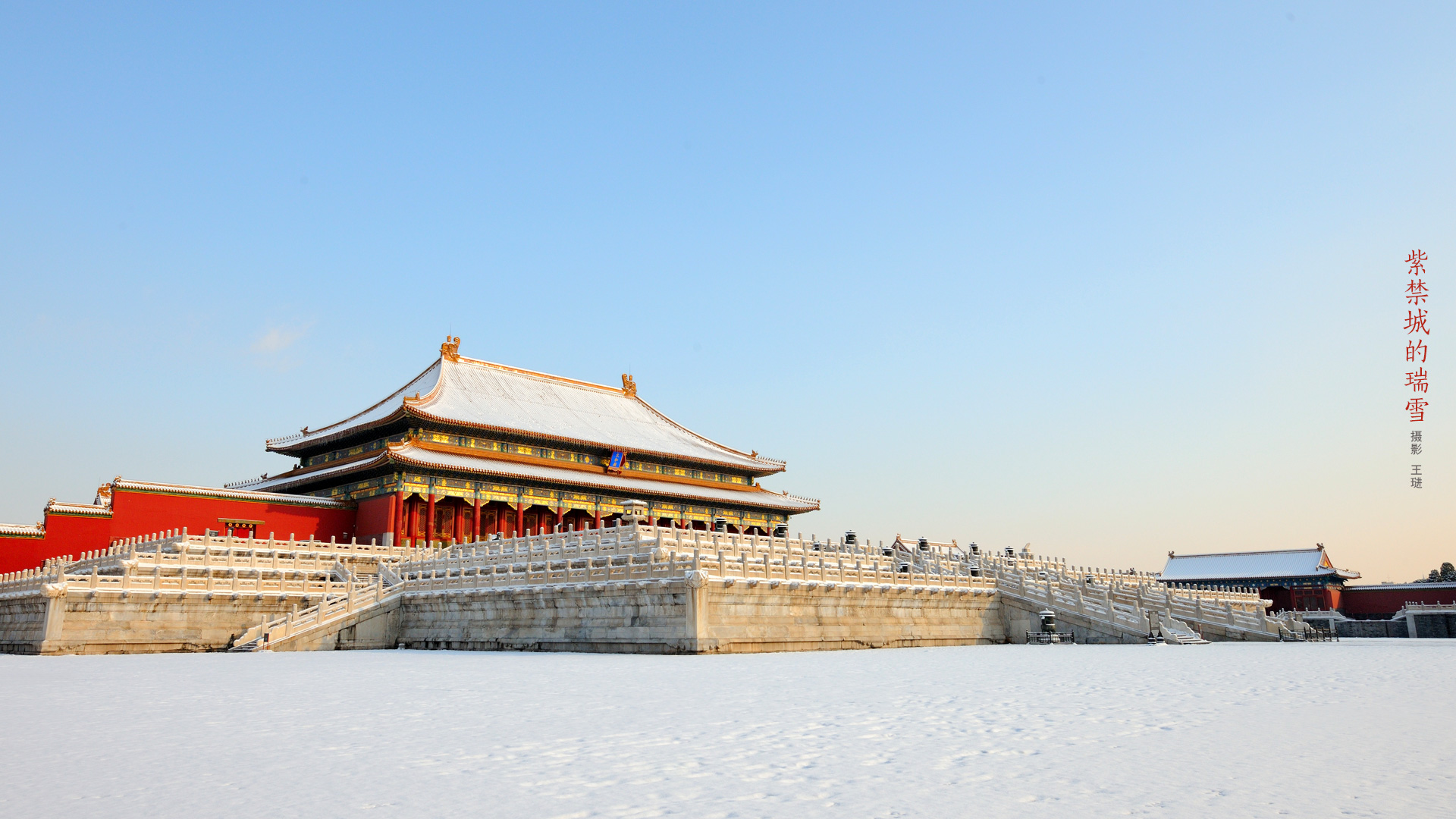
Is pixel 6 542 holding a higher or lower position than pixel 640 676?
higher

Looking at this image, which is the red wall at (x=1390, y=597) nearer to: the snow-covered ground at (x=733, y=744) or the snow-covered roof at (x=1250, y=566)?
the snow-covered roof at (x=1250, y=566)

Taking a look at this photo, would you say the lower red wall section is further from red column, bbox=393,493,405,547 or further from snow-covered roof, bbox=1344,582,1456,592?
snow-covered roof, bbox=1344,582,1456,592

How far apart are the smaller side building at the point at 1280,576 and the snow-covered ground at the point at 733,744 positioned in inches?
1685

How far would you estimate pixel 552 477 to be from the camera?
153ft

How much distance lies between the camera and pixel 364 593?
27906 millimetres

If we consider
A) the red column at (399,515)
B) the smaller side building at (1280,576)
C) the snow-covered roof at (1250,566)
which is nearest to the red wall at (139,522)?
the red column at (399,515)

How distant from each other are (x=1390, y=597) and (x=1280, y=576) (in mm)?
5179

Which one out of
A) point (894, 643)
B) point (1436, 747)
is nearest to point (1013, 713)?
point (1436, 747)

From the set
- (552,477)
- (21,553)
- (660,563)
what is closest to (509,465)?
(552,477)

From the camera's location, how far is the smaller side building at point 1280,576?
2144 inches

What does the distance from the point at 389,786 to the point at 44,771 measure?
9.71 feet

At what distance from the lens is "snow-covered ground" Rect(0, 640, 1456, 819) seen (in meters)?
6.86

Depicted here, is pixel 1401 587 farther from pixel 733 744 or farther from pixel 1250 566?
pixel 733 744

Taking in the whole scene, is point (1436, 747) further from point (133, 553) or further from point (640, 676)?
point (133, 553)
